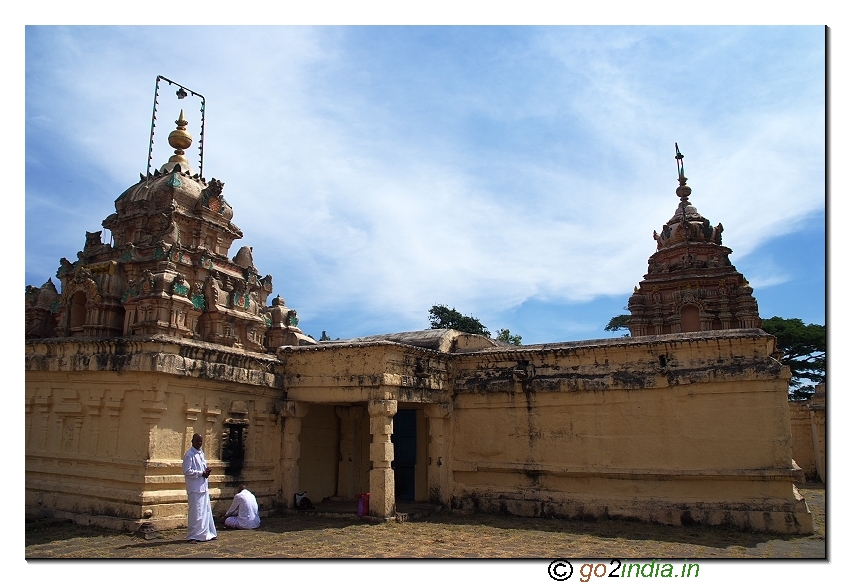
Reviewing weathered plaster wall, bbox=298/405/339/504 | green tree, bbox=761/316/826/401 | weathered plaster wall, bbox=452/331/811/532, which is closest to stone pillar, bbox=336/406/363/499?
weathered plaster wall, bbox=298/405/339/504

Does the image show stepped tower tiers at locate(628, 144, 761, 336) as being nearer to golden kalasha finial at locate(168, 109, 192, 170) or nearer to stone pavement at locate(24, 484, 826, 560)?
stone pavement at locate(24, 484, 826, 560)

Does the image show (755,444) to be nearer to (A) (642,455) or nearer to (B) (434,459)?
(A) (642,455)

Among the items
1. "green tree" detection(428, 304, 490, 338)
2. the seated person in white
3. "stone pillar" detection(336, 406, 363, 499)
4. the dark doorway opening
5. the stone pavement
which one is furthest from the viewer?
"green tree" detection(428, 304, 490, 338)

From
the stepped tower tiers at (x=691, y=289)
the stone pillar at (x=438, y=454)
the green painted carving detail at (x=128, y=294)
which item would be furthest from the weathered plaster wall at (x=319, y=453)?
A: the stepped tower tiers at (x=691, y=289)

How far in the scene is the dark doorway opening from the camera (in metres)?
14.7

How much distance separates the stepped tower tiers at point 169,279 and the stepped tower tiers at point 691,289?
46.5 feet

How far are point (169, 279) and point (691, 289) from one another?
1836 cm

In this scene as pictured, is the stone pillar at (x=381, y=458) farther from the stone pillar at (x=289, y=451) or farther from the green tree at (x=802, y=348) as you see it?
the green tree at (x=802, y=348)

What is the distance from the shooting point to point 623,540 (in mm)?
9734

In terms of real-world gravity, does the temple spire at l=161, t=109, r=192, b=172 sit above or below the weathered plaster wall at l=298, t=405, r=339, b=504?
above

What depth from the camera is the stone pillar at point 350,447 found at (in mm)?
14906

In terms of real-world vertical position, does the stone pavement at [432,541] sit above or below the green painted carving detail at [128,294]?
below

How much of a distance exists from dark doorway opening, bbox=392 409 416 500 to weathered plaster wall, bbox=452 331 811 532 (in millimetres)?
1774

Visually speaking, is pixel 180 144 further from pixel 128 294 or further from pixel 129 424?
pixel 129 424
